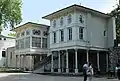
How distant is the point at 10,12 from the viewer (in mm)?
26703

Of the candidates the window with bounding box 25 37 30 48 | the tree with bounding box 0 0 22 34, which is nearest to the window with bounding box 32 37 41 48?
the window with bounding box 25 37 30 48

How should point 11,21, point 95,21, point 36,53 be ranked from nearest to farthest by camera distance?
point 11,21 → point 95,21 → point 36,53

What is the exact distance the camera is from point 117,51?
106 feet

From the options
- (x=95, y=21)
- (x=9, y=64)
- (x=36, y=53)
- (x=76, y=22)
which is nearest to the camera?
(x=76, y=22)

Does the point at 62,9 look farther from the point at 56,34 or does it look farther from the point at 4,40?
the point at 4,40

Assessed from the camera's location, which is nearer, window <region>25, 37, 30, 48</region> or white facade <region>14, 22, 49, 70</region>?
white facade <region>14, 22, 49, 70</region>

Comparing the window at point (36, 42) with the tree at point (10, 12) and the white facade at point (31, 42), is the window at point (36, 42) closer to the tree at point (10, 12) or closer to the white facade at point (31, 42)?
the white facade at point (31, 42)

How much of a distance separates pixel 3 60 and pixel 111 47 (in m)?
31.2

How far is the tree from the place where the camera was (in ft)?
84.7

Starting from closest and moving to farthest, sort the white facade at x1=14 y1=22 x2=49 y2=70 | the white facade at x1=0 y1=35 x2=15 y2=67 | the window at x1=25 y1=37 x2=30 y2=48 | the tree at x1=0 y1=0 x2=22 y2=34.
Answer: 1. the tree at x1=0 y1=0 x2=22 y2=34
2. the white facade at x1=14 y1=22 x2=49 y2=70
3. the window at x1=25 y1=37 x2=30 y2=48
4. the white facade at x1=0 y1=35 x2=15 y2=67

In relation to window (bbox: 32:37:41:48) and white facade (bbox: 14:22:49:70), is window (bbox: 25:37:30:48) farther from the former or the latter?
window (bbox: 32:37:41:48)

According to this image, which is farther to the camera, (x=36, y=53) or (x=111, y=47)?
(x=36, y=53)

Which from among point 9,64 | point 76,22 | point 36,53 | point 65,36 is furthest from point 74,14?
point 9,64

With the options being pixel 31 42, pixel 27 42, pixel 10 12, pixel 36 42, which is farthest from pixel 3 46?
pixel 10 12
